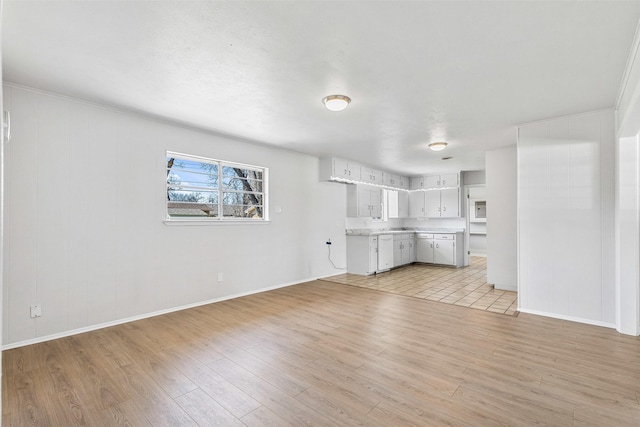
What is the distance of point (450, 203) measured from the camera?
8.29 meters

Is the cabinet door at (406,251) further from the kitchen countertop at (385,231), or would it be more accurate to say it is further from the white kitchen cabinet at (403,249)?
the kitchen countertop at (385,231)

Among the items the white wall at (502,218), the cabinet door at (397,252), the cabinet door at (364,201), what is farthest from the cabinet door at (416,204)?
the white wall at (502,218)

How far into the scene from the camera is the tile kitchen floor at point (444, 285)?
4.71 m

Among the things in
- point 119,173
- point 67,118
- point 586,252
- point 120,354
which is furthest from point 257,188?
point 586,252

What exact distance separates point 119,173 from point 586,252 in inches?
210

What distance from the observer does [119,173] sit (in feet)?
12.7

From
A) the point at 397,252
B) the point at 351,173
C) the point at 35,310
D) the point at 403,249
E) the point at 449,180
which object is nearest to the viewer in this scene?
the point at 35,310

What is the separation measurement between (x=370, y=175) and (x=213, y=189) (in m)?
3.66

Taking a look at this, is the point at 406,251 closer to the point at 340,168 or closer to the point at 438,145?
the point at 340,168

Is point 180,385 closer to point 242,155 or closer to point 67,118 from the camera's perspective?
point 67,118

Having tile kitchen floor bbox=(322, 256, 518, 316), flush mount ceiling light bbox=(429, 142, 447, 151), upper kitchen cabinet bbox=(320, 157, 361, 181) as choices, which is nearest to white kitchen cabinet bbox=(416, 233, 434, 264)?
tile kitchen floor bbox=(322, 256, 518, 316)

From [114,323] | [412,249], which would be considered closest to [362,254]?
[412,249]

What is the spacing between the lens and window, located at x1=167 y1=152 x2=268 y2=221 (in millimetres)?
4516

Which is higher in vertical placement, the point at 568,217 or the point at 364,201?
the point at 364,201
